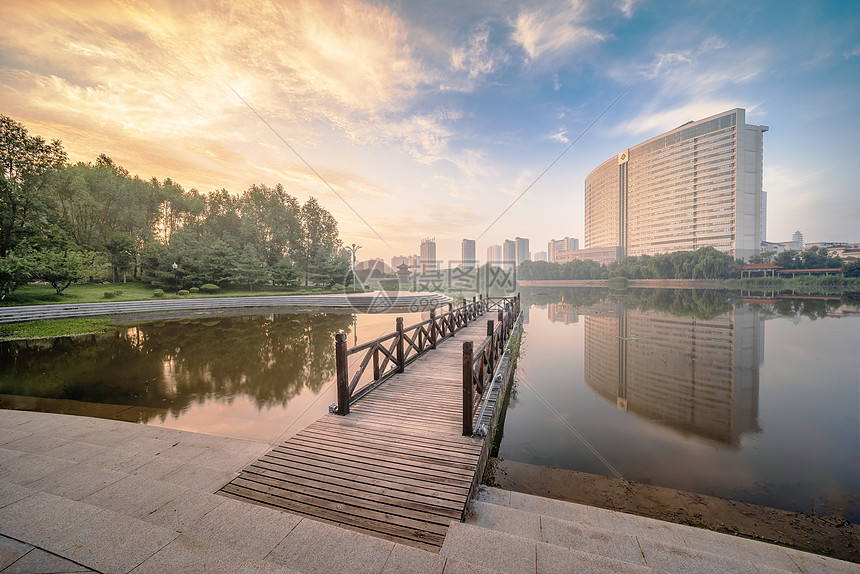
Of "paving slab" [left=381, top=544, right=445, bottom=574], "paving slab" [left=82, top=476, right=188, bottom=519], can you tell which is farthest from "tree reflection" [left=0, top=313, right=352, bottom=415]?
"paving slab" [left=381, top=544, right=445, bottom=574]

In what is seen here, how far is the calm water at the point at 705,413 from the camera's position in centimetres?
644

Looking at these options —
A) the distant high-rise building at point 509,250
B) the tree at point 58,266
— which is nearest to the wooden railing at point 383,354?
the tree at point 58,266

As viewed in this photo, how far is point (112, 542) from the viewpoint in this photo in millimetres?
2668

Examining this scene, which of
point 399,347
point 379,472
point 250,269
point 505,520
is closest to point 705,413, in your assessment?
point 505,520

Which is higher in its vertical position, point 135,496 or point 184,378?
point 135,496

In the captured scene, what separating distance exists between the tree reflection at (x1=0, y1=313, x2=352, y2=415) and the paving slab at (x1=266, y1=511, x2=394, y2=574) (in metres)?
6.32

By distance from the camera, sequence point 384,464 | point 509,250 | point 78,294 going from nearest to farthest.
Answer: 1. point 384,464
2. point 78,294
3. point 509,250

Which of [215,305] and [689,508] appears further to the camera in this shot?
[215,305]

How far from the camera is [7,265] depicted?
21453 mm

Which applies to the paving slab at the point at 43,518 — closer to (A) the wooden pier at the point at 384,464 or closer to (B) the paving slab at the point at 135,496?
(B) the paving slab at the point at 135,496

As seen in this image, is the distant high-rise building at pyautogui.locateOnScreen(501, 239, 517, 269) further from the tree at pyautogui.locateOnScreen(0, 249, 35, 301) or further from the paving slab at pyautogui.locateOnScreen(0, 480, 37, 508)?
the paving slab at pyautogui.locateOnScreen(0, 480, 37, 508)

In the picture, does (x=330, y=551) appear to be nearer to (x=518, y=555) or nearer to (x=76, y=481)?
(x=518, y=555)

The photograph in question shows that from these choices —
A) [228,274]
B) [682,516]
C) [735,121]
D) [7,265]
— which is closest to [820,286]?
[735,121]

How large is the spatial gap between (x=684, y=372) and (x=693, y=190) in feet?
383
